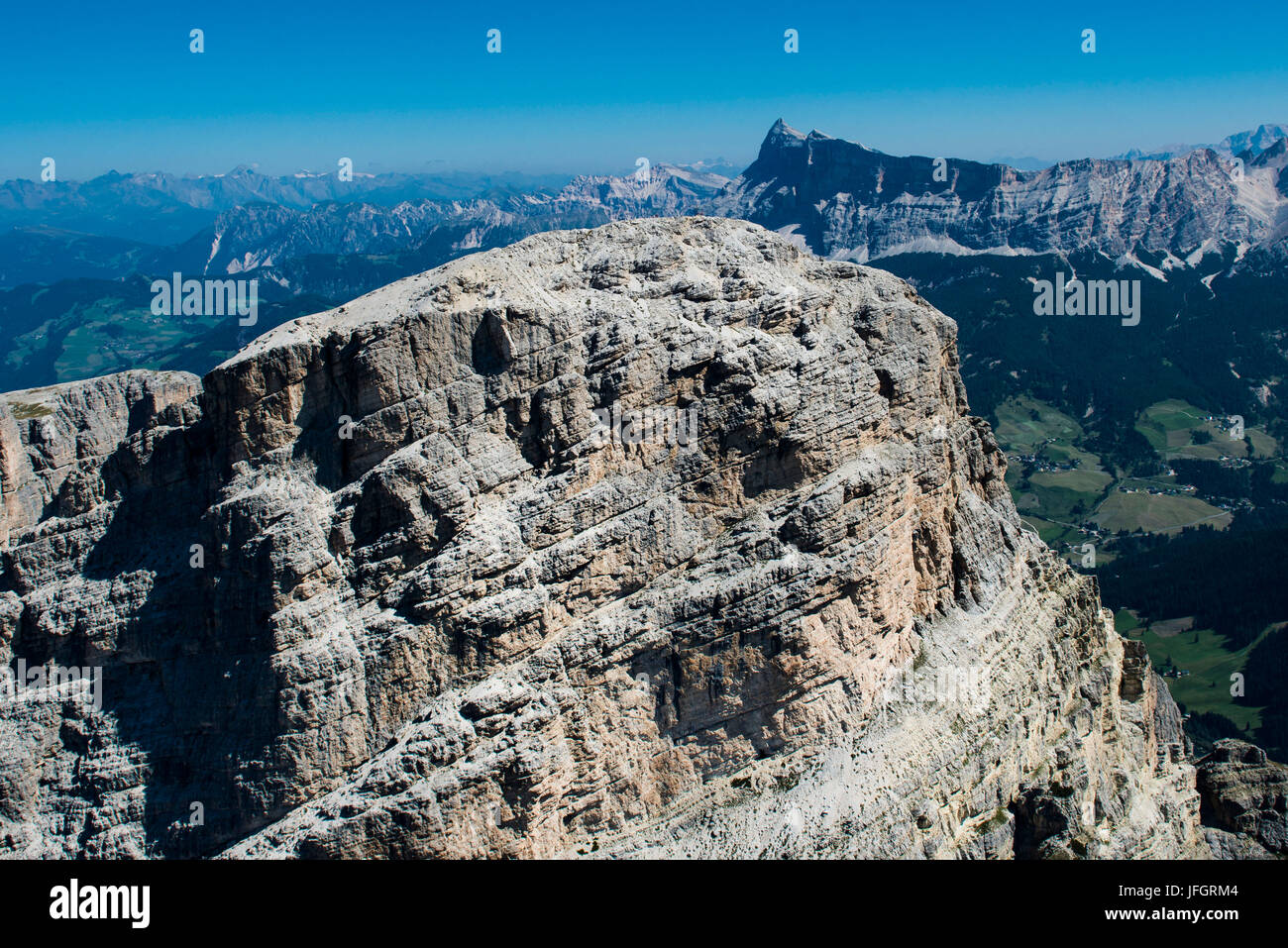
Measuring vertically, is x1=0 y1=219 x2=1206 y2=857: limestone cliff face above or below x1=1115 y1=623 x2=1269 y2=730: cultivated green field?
above

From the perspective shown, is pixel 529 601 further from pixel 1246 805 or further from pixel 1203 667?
pixel 1203 667

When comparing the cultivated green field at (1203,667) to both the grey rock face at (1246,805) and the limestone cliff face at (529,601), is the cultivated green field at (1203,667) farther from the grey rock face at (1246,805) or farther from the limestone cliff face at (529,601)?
the limestone cliff face at (529,601)

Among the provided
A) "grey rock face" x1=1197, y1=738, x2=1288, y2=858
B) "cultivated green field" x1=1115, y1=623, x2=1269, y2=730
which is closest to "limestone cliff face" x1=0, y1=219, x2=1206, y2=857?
"grey rock face" x1=1197, y1=738, x2=1288, y2=858

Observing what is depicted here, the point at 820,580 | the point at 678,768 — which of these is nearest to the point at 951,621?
the point at 820,580

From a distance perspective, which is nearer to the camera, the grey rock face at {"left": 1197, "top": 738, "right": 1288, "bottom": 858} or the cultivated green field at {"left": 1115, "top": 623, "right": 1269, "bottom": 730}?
the grey rock face at {"left": 1197, "top": 738, "right": 1288, "bottom": 858}

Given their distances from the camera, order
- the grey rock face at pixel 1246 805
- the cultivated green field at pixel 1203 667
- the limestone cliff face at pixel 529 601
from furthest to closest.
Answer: the cultivated green field at pixel 1203 667, the grey rock face at pixel 1246 805, the limestone cliff face at pixel 529 601

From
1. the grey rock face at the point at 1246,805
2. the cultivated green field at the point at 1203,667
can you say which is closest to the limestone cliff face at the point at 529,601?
the grey rock face at the point at 1246,805

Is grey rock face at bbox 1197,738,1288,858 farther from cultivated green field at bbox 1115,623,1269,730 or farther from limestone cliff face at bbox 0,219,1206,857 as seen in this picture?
cultivated green field at bbox 1115,623,1269,730

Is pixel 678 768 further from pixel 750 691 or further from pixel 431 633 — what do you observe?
pixel 431 633
